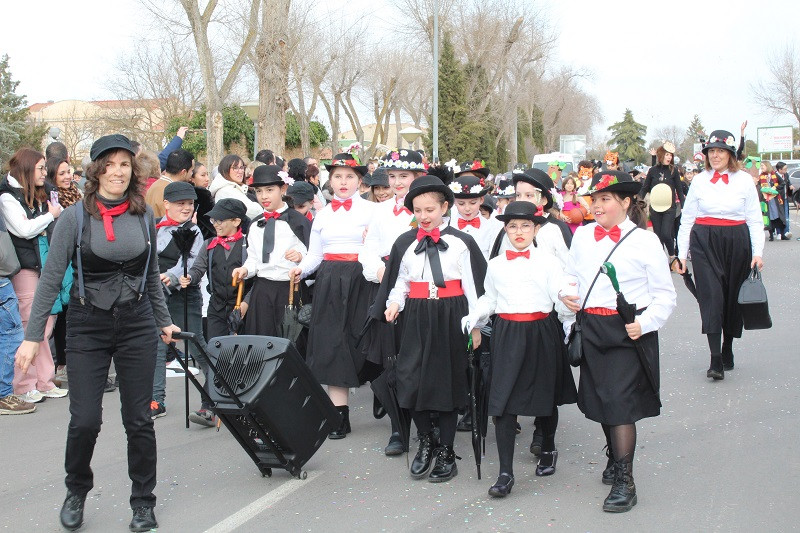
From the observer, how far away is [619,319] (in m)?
5.01

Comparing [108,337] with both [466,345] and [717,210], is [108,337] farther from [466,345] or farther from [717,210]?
[717,210]

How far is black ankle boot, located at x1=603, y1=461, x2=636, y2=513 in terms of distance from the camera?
488 cm

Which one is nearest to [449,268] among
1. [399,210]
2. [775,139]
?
[399,210]

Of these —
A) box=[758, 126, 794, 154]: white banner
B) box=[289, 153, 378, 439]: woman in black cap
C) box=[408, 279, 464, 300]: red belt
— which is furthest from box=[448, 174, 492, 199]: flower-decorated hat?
box=[758, 126, 794, 154]: white banner

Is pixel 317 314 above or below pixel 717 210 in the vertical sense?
below

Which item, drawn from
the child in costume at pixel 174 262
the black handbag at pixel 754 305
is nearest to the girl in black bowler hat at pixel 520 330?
the black handbag at pixel 754 305

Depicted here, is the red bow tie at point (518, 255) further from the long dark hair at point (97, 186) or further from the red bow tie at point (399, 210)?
the long dark hair at point (97, 186)

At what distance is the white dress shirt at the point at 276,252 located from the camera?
6904mm

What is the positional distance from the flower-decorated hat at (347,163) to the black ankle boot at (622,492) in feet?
10.4

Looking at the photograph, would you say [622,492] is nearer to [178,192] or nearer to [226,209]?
[226,209]

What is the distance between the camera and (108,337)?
186 inches

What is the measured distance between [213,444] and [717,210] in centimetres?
498

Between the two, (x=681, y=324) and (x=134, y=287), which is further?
(x=681, y=324)

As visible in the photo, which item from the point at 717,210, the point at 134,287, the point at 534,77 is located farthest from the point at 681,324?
the point at 534,77
